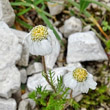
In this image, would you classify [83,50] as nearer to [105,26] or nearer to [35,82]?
[105,26]

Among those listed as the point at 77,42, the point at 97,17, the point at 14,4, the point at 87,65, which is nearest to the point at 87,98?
the point at 87,65

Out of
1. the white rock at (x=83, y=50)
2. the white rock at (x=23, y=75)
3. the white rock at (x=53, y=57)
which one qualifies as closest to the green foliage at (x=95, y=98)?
the white rock at (x=83, y=50)

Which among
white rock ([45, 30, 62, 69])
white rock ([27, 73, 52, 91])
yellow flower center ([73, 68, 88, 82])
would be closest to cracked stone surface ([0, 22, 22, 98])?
white rock ([27, 73, 52, 91])

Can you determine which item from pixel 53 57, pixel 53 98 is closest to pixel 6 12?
pixel 53 57

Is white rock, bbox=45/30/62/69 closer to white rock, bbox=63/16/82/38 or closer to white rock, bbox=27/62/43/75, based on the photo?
white rock, bbox=27/62/43/75

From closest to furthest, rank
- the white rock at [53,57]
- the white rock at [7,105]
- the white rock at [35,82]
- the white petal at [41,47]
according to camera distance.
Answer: the white petal at [41,47] → the white rock at [7,105] → the white rock at [35,82] → the white rock at [53,57]

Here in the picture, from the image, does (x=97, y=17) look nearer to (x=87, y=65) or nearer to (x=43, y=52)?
(x=87, y=65)

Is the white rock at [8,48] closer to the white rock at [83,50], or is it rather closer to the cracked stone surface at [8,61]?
the cracked stone surface at [8,61]
